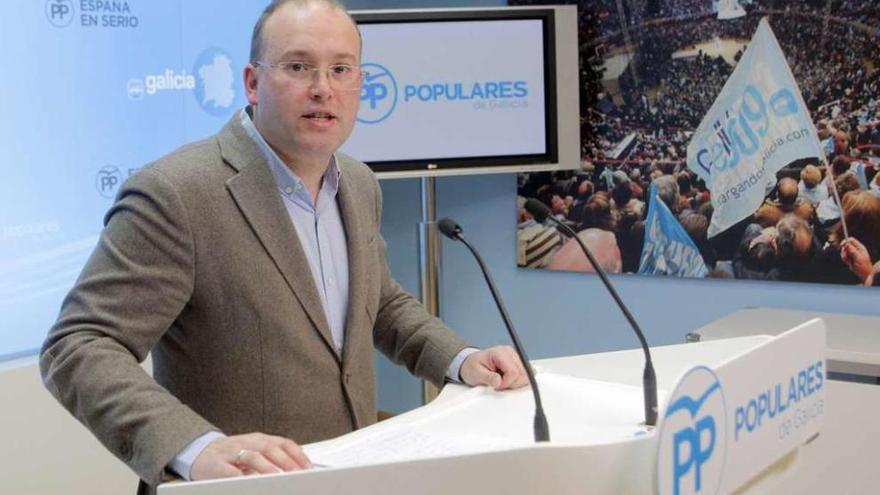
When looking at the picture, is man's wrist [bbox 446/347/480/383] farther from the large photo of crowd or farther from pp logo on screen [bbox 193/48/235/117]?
pp logo on screen [bbox 193/48/235/117]

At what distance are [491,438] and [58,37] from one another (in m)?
2.58

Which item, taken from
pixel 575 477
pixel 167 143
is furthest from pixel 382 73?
pixel 575 477

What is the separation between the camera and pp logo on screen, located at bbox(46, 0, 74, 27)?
352 centimetres

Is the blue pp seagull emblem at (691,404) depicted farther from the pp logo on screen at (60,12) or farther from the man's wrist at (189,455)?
the pp logo on screen at (60,12)

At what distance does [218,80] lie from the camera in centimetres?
416

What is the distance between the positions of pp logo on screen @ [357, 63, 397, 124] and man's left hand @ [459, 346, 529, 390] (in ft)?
7.69

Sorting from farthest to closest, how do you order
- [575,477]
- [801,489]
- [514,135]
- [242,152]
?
[514,135]
[242,152]
[801,489]
[575,477]

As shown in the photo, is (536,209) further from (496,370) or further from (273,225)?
Answer: (273,225)

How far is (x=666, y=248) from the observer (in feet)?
13.8

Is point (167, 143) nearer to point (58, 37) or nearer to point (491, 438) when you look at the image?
point (58, 37)

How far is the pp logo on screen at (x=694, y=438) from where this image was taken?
127 cm

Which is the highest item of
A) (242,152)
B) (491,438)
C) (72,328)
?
(242,152)

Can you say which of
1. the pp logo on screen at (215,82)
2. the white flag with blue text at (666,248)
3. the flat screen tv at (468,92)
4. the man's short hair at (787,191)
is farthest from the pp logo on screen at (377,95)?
the man's short hair at (787,191)

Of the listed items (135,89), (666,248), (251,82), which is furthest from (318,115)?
(666,248)
